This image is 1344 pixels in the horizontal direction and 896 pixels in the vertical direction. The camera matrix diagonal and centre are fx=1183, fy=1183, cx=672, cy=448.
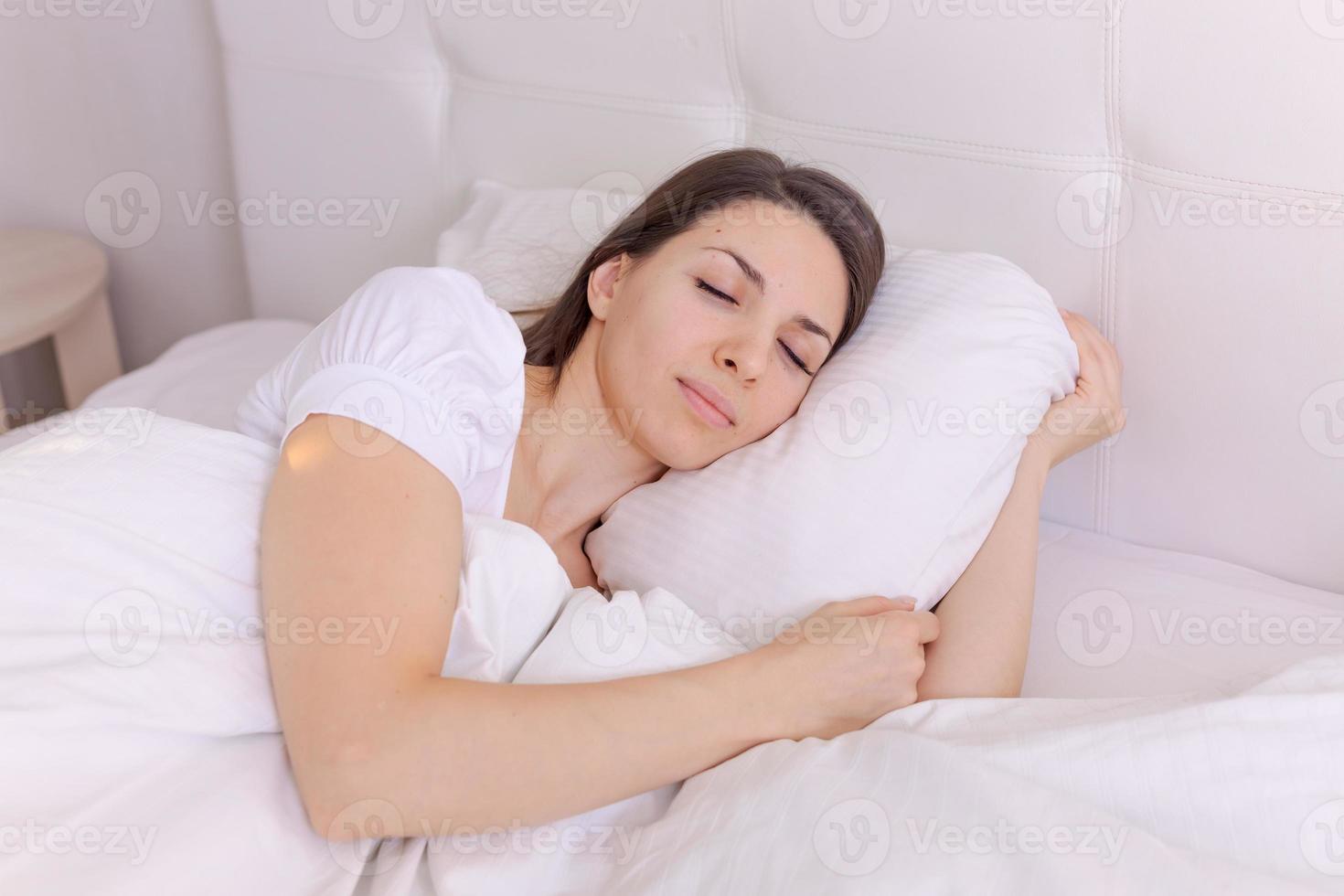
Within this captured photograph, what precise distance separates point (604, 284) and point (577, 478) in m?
0.20

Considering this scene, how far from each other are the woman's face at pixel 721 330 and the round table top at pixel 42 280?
1.12m

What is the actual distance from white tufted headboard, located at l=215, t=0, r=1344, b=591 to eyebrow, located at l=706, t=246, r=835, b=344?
277mm

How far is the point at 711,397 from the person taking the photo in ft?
3.66

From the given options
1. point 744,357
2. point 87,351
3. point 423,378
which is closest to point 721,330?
point 744,357

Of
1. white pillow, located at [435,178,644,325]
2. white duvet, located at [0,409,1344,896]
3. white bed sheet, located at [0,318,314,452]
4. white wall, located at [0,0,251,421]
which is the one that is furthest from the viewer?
white wall, located at [0,0,251,421]

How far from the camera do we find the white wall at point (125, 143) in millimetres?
2115

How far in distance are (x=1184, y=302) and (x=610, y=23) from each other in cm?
78

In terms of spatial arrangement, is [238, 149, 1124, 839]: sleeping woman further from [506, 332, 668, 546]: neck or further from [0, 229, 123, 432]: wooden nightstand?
[0, 229, 123, 432]: wooden nightstand

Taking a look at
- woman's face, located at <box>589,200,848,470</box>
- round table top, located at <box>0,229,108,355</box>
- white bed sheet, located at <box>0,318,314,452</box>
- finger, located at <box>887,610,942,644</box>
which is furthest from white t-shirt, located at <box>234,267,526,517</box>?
round table top, located at <box>0,229,108,355</box>

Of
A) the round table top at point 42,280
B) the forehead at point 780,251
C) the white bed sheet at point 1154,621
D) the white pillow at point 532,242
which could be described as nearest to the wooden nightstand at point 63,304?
the round table top at point 42,280

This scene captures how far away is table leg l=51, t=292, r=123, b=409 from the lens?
7.03 feet

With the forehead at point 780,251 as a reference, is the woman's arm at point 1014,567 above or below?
below

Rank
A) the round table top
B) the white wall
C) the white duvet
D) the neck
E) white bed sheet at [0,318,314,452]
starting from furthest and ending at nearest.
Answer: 1. the white wall
2. the round table top
3. white bed sheet at [0,318,314,452]
4. the neck
5. the white duvet

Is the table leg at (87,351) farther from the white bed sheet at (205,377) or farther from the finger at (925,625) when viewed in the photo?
the finger at (925,625)
